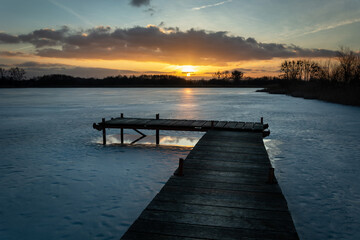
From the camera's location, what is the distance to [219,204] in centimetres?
512

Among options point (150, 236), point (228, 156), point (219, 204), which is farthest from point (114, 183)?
point (150, 236)

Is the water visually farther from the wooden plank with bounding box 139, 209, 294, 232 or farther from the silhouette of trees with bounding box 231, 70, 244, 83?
the silhouette of trees with bounding box 231, 70, 244, 83

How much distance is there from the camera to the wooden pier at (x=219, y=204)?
412 centimetres

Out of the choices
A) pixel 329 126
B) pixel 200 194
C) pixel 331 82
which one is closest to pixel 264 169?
pixel 200 194

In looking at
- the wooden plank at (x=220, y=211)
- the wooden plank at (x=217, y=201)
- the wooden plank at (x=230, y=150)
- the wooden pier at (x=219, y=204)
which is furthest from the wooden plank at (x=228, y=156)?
the wooden plank at (x=220, y=211)

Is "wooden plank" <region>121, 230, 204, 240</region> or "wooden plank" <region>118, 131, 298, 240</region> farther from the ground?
"wooden plank" <region>118, 131, 298, 240</region>

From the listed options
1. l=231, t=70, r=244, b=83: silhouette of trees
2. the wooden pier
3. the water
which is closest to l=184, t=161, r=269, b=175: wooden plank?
the wooden pier

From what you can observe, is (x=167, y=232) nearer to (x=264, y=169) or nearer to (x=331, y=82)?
(x=264, y=169)

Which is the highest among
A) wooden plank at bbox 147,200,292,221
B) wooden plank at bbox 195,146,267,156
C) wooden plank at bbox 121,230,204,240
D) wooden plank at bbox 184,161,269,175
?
wooden plank at bbox 195,146,267,156

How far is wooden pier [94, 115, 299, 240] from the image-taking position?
13.5 feet

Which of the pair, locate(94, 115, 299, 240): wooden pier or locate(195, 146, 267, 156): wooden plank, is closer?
locate(94, 115, 299, 240): wooden pier

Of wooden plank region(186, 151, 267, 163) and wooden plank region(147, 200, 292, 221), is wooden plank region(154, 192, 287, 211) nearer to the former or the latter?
wooden plank region(147, 200, 292, 221)

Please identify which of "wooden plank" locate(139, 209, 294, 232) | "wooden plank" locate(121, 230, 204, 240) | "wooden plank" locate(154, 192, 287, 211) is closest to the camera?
"wooden plank" locate(121, 230, 204, 240)

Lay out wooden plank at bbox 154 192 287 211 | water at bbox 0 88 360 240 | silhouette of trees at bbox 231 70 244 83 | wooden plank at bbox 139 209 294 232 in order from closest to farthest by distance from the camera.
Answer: wooden plank at bbox 139 209 294 232 → wooden plank at bbox 154 192 287 211 → water at bbox 0 88 360 240 → silhouette of trees at bbox 231 70 244 83
